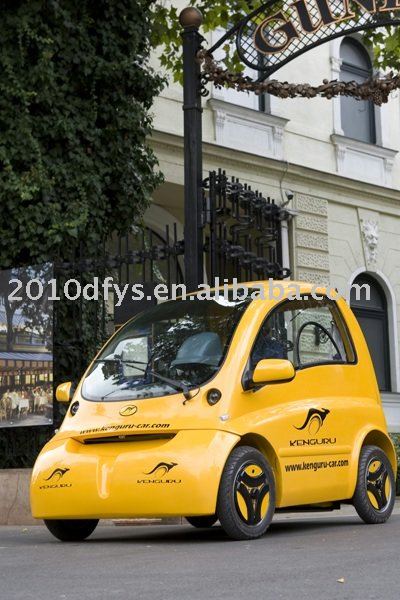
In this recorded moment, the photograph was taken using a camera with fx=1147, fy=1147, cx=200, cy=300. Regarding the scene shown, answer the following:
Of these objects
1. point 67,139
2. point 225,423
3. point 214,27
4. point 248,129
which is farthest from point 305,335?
point 248,129

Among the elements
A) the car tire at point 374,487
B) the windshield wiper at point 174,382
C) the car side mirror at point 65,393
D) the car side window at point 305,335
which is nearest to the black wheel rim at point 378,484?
the car tire at point 374,487

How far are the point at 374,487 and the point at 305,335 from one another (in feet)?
4.01

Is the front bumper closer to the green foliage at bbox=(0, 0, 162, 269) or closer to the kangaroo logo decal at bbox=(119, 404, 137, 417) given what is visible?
the kangaroo logo decal at bbox=(119, 404, 137, 417)

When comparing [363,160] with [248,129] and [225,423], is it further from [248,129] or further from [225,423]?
[225,423]

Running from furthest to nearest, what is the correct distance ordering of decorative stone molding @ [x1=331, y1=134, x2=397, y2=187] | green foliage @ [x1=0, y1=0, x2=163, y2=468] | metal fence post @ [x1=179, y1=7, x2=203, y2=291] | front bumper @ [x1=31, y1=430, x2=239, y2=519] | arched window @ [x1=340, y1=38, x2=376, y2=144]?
arched window @ [x1=340, y1=38, x2=376, y2=144]
decorative stone molding @ [x1=331, y1=134, x2=397, y2=187]
green foliage @ [x1=0, y1=0, x2=163, y2=468]
metal fence post @ [x1=179, y1=7, x2=203, y2=291]
front bumper @ [x1=31, y1=430, x2=239, y2=519]

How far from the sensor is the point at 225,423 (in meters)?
7.00

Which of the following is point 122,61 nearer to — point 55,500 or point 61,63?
point 61,63

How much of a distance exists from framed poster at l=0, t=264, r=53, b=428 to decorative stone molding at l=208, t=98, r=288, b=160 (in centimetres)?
828

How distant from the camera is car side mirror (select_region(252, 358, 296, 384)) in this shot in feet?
23.4

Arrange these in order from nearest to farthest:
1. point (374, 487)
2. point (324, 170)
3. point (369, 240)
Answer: point (374, 487), point (324, 170), point (369, 240)

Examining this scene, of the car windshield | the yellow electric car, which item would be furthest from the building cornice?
the yellow electric car

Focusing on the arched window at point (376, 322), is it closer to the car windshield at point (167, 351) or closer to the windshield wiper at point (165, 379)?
the car windshield at point (167, 351)

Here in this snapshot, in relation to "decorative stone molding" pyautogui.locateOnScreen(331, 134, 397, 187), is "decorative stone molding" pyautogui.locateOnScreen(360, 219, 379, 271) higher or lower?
lower

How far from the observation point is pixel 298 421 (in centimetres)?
758
